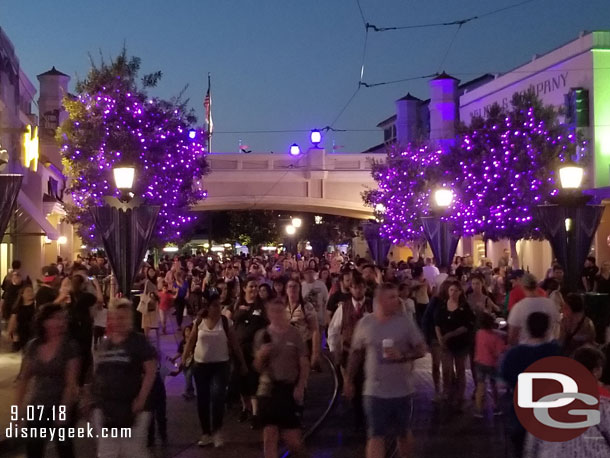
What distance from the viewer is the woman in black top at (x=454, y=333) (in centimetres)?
1152

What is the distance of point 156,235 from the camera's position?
35.1 meters

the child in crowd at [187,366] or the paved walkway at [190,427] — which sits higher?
the child in crowd at [187,366]

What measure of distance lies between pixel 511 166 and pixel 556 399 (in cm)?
2519

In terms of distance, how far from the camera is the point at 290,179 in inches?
1763

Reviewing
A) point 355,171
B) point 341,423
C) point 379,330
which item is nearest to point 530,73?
point 355,171

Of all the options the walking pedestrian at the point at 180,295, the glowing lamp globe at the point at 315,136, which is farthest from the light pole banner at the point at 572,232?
the glowing lamp globe at the point at 315,136

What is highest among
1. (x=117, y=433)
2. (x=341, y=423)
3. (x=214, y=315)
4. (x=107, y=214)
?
(x=107, y=214)

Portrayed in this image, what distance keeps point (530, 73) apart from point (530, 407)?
106 ft

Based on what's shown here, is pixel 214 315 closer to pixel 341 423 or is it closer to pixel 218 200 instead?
pixel 341 423

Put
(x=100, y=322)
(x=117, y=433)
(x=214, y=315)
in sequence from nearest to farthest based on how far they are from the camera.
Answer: (x=117, y=433) < (x=214, y=315) < (x=100, y=322)

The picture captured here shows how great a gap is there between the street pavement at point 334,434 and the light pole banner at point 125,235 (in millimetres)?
2659

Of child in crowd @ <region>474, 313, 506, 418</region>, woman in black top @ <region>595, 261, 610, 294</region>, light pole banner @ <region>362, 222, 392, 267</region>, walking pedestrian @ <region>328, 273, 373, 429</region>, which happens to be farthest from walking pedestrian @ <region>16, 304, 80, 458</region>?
light pole banner @ <region>362, 222, 392, 267</region>

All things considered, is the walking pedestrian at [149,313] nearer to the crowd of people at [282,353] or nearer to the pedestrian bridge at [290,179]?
the crowd of people at [282,353]

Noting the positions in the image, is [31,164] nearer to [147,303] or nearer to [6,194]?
[147,303]
